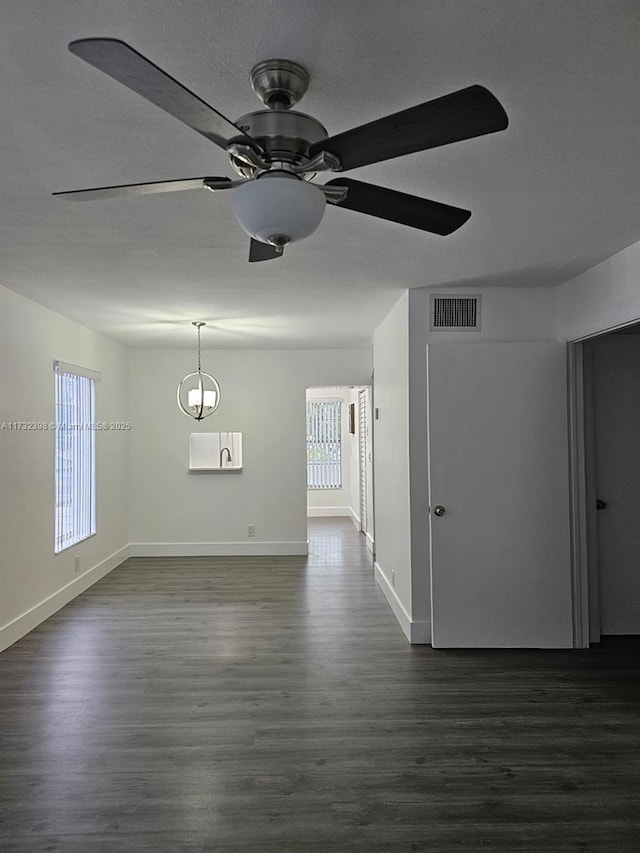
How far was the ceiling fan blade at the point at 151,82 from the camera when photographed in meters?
1.17

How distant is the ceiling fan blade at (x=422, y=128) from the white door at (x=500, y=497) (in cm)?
285

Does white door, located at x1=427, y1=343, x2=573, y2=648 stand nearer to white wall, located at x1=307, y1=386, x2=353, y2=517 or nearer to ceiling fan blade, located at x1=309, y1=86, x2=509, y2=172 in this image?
ceiling fan blade, located at x1=309, y1=86, x2=509, y2=172

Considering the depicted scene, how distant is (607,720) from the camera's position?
320cm

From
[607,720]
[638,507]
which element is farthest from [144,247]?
[638,507]

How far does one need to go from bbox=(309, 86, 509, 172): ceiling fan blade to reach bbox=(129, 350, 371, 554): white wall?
6097 mm

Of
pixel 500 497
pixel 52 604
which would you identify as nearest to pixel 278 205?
pixel 500 497

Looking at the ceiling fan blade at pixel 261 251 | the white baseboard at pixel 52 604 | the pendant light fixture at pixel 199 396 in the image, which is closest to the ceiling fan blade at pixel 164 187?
the ceiling fan blade at pixel 261 251

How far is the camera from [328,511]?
36.7 ft

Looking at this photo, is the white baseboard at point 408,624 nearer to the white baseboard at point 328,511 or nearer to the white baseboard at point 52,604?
the white baseboard at point 52,604

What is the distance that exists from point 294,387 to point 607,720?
5215mm

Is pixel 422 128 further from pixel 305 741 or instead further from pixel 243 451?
pixel 243 451

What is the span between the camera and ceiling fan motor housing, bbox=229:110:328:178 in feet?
5.28

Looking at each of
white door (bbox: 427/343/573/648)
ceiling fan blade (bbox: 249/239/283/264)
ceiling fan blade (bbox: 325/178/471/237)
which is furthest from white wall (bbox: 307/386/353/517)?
ceiling fan blade (bbox: 325/178/471/237)

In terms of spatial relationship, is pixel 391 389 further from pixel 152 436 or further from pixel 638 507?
pixel 152 436
